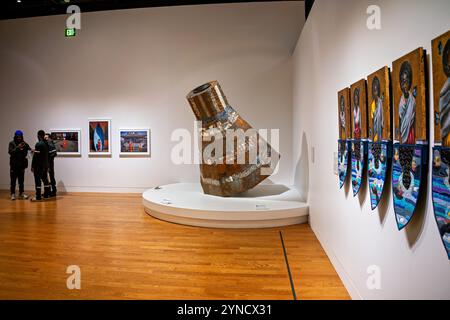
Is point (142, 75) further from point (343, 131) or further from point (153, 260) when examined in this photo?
point (343, 131)

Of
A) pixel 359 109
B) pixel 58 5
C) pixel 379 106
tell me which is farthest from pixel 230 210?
pixel 58 5

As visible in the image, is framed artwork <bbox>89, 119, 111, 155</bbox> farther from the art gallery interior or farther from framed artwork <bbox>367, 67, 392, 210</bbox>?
framed artwork <bbox>367, 67, 392, 210</bbox>

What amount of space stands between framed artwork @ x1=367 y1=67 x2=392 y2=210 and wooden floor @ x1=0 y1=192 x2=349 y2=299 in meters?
1.22

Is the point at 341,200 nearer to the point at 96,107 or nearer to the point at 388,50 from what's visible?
the point at 388,50

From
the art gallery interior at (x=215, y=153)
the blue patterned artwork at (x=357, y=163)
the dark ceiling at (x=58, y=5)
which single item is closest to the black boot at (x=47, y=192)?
the art gallery interior at (x=215, y=153)

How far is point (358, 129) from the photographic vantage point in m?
2.55

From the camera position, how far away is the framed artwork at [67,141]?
353 inches

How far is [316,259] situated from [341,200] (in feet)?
3.01

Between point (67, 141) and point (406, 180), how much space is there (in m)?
9.34

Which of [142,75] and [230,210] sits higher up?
[142,75]

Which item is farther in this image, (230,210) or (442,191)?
Answer: (230,210)

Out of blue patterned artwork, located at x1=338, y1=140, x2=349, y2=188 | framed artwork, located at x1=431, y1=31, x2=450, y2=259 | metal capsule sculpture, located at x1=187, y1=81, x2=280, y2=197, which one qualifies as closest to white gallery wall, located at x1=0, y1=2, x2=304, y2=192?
metal capsule sculpture, located at x1=187, y1=81, x2=280, y2=197

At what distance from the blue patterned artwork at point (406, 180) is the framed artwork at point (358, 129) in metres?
0.61

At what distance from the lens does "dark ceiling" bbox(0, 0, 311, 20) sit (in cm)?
851
